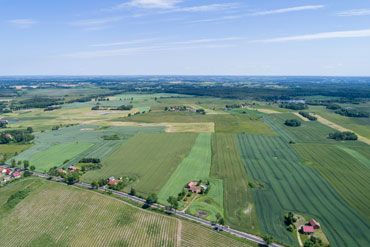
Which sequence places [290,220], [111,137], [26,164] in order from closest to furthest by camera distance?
[290,220] < [26,164] < [111,137]

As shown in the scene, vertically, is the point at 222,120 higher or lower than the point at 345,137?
lower

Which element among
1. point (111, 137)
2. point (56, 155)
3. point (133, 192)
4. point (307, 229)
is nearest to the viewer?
point (307, 229)

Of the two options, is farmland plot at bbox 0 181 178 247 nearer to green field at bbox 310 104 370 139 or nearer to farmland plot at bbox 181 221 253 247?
farmland plot at bbox 181 221 253 247

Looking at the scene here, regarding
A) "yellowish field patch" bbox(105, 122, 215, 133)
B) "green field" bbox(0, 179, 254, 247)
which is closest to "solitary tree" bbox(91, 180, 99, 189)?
"green field" bbox(0, 179, 254, 247)

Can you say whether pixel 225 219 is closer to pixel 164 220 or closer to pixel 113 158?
pixel 164 220

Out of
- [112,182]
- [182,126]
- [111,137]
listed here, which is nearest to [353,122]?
[182,126]

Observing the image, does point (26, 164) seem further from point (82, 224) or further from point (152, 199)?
point (152, 199)

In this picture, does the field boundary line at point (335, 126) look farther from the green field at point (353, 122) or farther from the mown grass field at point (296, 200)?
the mown grass field at point (296, 200)
